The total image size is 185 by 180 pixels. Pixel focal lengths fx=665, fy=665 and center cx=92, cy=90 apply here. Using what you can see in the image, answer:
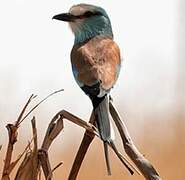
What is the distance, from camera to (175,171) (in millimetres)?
1638

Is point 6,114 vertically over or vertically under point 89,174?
over

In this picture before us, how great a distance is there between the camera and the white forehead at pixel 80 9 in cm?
77

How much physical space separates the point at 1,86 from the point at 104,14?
0.66m

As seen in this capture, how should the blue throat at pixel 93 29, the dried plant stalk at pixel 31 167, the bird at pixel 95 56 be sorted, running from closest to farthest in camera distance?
the dried plant stalk at pixel 31 167 → the bird at pixel 95 56 → the blue throat at pixel 93 29

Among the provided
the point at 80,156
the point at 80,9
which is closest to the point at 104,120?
the point at 80,156

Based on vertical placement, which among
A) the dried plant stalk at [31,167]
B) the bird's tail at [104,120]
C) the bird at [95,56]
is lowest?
the dried plant stalk at [31,167]

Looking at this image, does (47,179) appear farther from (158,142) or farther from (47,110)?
(158,142)

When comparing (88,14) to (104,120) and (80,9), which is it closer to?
(80,9)

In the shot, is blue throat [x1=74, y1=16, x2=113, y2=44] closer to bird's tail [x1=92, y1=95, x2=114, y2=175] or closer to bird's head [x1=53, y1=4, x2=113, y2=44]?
bird's head [x1=53, y1=4, x2=113, y2=44]

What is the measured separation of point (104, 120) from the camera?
2.15ft

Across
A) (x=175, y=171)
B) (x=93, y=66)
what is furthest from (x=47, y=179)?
(x=175, y=171)

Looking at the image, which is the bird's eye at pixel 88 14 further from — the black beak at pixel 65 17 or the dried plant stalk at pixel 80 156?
the dried plant stalk at pixel 80 156

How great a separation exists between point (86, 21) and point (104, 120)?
227mm

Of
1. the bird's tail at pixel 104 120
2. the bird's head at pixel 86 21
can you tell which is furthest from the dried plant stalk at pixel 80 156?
the bird's head at pixel 86 21
